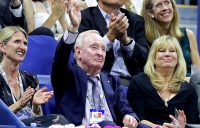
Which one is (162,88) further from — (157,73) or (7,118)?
(7,118)

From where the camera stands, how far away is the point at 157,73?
7539mm

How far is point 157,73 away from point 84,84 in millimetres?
887

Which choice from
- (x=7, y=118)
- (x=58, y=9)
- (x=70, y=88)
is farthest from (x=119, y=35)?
(x=7, y=118)

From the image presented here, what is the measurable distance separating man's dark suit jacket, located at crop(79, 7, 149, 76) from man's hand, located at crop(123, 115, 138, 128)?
3.59 feet

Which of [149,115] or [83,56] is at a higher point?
[83,56]

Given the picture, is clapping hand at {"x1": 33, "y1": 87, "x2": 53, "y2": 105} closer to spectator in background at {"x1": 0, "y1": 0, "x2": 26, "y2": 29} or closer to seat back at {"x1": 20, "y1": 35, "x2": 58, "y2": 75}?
seat back at {"x1": 20, "y1": 35, "x2": 58, "y2": 75}

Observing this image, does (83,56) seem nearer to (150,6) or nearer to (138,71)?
(138,71)

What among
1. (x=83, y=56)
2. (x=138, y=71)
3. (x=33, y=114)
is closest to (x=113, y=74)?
(x=138, y=71)

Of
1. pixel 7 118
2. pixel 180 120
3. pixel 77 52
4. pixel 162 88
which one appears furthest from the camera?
pixel 162 88

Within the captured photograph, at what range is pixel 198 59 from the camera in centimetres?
848

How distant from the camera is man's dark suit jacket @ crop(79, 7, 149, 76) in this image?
7.85 m

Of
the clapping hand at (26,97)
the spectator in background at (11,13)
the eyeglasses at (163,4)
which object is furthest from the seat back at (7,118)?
the eyeglasses at (163,4)

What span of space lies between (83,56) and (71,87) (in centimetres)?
30

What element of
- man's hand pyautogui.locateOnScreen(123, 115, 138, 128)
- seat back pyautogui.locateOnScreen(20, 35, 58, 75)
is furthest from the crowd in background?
seat back pyautogui.locateOnScreen(20, 35, 58, 75)
